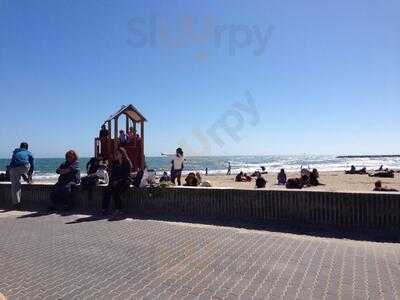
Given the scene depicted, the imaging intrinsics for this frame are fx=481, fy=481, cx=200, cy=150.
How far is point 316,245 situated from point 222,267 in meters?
1.88

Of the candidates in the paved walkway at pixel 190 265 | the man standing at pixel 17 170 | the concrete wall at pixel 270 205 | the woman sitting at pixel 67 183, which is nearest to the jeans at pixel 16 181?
the man standing at pixel 17 170

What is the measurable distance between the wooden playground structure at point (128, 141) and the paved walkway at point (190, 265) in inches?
309

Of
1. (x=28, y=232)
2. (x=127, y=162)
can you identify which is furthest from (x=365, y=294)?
(x=127, y=162)

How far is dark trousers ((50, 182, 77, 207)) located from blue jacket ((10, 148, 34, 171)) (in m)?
1.36

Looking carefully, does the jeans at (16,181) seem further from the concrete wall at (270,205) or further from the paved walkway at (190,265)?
the paved walkway at (190,265)

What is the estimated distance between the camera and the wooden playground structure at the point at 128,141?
1650 centimetres

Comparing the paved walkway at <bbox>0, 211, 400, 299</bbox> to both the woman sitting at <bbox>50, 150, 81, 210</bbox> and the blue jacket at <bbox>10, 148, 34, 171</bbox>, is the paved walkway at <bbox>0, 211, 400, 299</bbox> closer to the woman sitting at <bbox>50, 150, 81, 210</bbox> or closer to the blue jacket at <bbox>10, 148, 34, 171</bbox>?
the woman sitting at <bbox>50, 150, 81, 210</bbox>

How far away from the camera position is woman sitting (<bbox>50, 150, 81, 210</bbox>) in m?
11.4

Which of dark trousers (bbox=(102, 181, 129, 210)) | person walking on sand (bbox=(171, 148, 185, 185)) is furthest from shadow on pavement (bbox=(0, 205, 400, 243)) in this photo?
person walking on sand (bbox=(171, 148, 185, 185))

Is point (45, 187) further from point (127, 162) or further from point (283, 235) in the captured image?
point (283, 235)

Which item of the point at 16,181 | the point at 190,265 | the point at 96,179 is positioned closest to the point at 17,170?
the point at 16,181

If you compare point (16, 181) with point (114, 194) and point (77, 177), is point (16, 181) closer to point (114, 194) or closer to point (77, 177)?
point (77, 177)

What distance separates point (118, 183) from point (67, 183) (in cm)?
159

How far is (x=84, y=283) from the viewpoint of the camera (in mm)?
5367
